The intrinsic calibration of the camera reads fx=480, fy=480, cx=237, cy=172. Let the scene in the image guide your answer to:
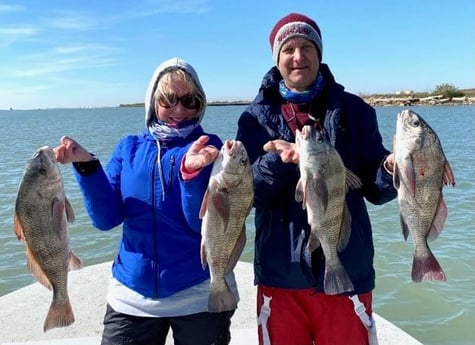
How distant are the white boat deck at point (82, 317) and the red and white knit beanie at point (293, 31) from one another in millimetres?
2859

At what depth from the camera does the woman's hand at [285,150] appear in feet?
9.93

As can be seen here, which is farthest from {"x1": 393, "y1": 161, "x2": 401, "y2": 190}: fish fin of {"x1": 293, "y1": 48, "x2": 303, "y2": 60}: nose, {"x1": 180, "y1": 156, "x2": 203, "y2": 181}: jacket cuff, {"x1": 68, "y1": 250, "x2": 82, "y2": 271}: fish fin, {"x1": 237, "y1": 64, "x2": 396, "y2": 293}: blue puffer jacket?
{"x1": 68, "y1": 250, "x2": 82, "y2": 271}: fish fin

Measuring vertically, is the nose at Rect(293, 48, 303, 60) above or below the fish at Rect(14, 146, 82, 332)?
above

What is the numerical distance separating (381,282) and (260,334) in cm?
605

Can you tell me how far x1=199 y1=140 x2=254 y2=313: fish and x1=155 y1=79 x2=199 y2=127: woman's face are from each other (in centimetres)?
50

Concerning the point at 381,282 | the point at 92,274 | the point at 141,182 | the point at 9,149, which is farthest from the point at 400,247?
the point at 9,149

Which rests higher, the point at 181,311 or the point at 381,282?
the point at 181,311

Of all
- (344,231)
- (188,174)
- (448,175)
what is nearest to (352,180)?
(344,231)

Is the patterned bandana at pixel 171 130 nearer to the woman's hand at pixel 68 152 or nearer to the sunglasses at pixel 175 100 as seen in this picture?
the sunglasses at pixel 175 100

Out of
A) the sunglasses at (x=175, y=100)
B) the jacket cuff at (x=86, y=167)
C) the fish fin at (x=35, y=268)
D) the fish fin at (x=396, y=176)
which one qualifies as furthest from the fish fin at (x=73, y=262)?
the fish fin at (x=396, y=176)

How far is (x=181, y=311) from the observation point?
321 cm

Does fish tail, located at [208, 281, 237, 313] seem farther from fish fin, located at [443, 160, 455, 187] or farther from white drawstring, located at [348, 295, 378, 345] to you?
fish fin, located at [443, 160, 455, 187]

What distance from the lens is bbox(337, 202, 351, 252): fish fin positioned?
319 cm

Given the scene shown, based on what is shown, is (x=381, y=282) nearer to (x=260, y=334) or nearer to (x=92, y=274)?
(x=92, y=274)
